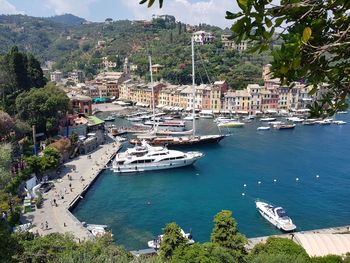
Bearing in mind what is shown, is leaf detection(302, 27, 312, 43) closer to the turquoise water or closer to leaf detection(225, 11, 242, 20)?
leaf detection(225, 11, 242, 20)

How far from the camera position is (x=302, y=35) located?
1896mm

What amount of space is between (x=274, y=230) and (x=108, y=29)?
128975 millimetres

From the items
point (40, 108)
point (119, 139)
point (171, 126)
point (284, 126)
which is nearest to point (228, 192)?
point (40, 108)

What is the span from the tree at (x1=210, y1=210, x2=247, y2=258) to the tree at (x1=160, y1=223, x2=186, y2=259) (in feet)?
3.93

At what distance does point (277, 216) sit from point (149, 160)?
1051 centimetres

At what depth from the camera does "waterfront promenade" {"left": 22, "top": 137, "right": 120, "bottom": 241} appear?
15.0 metres

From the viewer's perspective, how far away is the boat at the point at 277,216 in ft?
50.7

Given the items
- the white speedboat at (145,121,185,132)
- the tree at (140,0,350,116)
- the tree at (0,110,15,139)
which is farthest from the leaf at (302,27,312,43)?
the white speedboat at (145,121,185,132)

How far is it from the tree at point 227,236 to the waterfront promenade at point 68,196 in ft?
15.6

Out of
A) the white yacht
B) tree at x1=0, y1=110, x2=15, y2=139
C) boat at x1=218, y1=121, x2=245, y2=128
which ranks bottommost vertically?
the white yacht

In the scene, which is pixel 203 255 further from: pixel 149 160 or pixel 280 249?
pixel 149 160

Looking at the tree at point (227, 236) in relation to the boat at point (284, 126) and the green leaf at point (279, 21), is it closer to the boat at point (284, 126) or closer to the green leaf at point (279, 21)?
the green leaf at point (279, 21)

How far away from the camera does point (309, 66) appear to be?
2.09 metres

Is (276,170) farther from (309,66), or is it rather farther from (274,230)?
(309,66)
